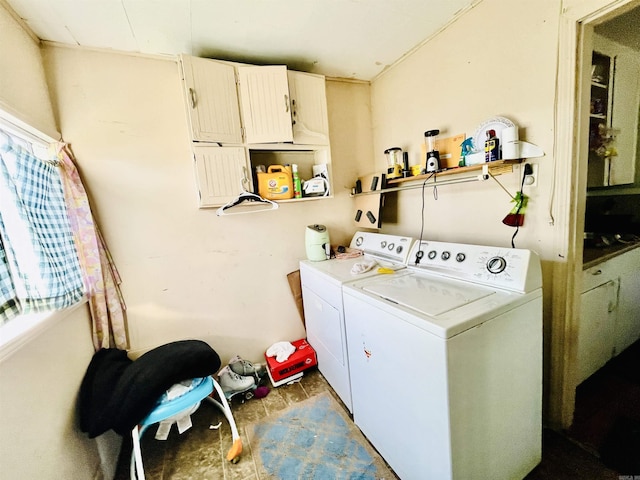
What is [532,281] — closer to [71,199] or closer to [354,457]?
[354,457]

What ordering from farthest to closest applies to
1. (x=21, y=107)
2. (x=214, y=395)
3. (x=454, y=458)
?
(x=214, y=395) < (x=21, y=107) < (x=454, y=458)

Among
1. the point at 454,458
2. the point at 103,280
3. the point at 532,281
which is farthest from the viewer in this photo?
the point at 103,280

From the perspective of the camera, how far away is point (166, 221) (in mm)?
A: 1841

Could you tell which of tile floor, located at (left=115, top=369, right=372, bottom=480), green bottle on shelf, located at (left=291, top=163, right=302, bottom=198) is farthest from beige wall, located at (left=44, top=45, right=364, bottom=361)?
tile floor, located at (left=115, top=369, right=372, bottom=480)

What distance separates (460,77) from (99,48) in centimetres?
235

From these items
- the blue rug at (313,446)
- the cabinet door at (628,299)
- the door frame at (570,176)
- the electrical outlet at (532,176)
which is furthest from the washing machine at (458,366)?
the cabinet door at (628,299)

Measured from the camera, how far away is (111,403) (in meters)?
→ 1.25

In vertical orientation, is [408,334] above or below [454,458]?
above

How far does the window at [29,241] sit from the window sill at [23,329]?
3cm

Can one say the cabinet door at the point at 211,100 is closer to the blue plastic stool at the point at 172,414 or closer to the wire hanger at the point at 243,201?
the wire hanger at the point at 243,201

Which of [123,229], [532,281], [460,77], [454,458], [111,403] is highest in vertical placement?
[460,77]

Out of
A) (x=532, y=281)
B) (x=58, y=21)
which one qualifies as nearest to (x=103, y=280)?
(x=58, y=21)

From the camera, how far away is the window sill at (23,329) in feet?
2.90

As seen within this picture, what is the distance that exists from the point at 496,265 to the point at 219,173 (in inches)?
70.2
